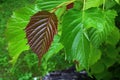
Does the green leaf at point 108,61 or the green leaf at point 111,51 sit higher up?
the green leaf at point 111,51

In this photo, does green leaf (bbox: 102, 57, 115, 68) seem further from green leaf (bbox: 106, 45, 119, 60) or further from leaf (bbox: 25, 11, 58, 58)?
leaf (bbox: 25, 11, 58, 58)

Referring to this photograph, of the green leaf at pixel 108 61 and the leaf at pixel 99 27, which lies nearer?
the leaf at pixel 99 27

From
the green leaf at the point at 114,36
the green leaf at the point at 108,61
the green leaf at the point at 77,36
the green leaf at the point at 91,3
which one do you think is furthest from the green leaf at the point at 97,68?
the green leaf at the point at 77,36

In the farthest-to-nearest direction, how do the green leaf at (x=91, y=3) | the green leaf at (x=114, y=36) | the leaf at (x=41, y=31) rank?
the green leaf at (x=114, y=36)
the green leaf at (x=91, y=3)
the leaf at (x=41, y=31)

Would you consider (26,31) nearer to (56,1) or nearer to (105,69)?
(56,1)

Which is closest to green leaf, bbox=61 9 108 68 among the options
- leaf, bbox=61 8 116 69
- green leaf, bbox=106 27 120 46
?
leaf, bbox=61 8 116 69

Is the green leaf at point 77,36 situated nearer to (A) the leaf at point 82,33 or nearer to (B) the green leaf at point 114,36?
(A) the leaf at point 82,33

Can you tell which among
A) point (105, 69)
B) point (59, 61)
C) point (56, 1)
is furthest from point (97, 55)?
point (59, 61)

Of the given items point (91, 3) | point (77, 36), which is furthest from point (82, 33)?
point (91, 3)
